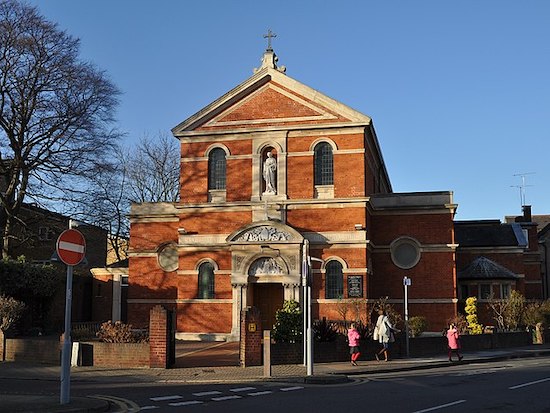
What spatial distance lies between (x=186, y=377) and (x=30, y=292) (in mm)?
13117

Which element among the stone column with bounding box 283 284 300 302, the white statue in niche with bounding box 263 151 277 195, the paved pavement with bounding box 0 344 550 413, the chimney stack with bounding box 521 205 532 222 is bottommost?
the paved pavement with bounding box 0 344 550 413

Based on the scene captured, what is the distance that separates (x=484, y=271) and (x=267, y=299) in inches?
562

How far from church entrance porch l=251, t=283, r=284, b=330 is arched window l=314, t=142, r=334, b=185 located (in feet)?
18.9

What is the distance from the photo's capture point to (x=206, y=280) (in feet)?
106

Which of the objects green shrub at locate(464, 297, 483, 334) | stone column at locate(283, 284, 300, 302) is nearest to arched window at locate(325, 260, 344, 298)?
stone column at locate(283, 284, 300, 302)

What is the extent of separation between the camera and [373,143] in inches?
1393

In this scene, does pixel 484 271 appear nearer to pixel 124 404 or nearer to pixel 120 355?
pixel 120 355

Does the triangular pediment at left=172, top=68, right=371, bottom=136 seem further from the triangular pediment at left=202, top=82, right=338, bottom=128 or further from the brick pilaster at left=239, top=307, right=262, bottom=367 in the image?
the brick pilaster at left=239, top=307, right=262, bottom=367

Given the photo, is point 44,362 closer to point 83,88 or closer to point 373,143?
point 83,88

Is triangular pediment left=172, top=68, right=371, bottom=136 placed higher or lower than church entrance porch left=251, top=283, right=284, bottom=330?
higher

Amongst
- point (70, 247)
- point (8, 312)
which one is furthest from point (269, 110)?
point (70, 247)

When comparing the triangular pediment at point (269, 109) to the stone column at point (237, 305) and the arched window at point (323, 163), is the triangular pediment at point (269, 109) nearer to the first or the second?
the arched window at point (323, 163)

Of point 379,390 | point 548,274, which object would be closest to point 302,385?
point 379,390

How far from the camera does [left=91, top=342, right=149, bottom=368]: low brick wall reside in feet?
65.6
